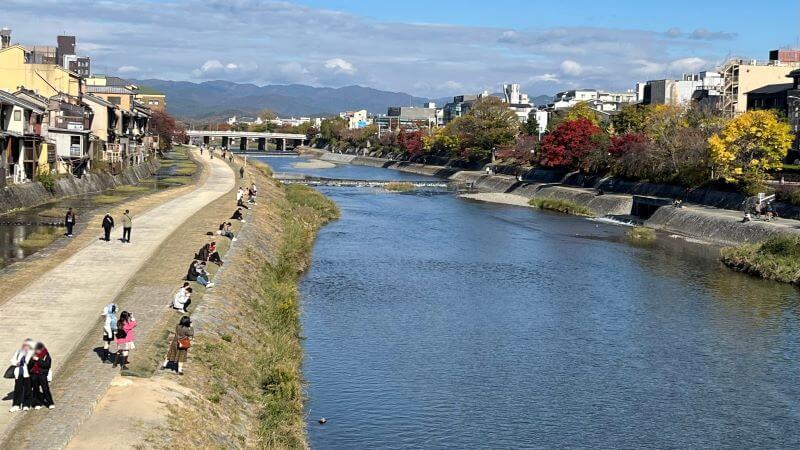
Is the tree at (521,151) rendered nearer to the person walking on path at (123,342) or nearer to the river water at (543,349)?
the river water at (543,349)

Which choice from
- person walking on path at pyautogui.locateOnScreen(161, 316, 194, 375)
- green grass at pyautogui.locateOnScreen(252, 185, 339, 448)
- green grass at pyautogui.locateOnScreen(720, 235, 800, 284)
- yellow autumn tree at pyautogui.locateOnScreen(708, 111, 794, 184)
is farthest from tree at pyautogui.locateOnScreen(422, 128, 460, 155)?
person walking on path at pyautogui.locateOnScreen(161, 316, 194, 375)

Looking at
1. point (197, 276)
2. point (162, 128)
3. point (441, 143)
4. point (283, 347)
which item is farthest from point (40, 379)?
point (441, 143)

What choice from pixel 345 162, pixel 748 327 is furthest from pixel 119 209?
pixel 345 162

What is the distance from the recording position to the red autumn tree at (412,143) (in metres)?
149

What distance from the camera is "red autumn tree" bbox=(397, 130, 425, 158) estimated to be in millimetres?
148875

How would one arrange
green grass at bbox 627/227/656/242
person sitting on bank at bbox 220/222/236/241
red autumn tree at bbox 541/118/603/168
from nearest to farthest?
person sitting on bank at bbox 220/222/236/241
green grass at bbox 627/227/656/242
red autumn tree at bbox 541/118/603/168

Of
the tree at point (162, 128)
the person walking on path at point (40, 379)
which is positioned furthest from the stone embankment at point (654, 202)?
the person walking on path at point (40, 379)

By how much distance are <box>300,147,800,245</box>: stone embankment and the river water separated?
15.6 ft

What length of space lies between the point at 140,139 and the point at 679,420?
7528 cm

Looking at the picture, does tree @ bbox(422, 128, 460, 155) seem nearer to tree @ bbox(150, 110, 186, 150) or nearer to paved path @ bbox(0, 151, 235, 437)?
tree @ bbox(150, 110, 186, 150)

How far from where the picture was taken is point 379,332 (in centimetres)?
3011

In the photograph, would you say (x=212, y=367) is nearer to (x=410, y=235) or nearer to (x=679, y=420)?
(x=679, y=420)

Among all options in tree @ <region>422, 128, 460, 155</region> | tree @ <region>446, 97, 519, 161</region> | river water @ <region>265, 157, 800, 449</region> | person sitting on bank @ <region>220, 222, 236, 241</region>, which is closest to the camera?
river water @ <region>265, 157, 800, 449</region>

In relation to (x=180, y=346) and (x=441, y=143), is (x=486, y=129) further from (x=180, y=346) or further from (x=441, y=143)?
(x=180, y=346)
